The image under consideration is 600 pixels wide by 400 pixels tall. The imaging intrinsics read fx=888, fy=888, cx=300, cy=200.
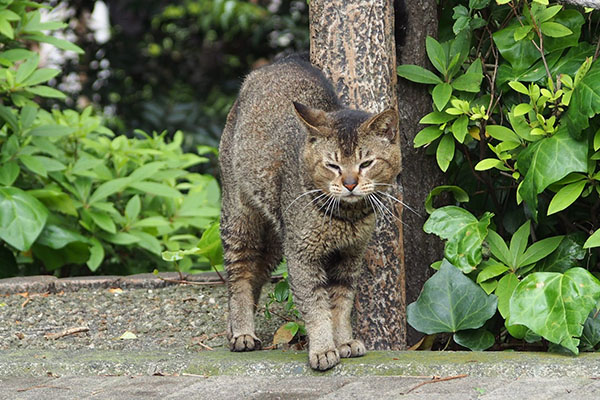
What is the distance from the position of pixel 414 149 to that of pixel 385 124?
0.64 m

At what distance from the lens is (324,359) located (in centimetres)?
364

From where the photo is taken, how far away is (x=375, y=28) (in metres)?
4.09

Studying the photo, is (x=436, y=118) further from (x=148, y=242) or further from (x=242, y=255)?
(x=148, y=242)

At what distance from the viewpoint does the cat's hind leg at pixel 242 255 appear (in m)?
4.38

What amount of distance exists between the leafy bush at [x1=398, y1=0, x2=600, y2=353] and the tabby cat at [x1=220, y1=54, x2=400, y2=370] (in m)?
0.40

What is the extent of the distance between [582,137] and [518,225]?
0.75 metres

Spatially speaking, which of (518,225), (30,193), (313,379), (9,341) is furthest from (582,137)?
(30,193)

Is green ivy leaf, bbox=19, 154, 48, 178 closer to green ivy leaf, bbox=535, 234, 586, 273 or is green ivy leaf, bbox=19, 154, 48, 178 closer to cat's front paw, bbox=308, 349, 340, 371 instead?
cat's front paw, bbox=308, 349, 340, 371

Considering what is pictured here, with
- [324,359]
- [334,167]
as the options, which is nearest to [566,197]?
[334,167]

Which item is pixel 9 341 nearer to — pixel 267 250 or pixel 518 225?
pixel 267 250

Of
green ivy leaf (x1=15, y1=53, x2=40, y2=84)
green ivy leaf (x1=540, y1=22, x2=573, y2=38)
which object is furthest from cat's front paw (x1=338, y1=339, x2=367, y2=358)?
green ivy leaf (x1=15, y1=53, x2=40, y2=84)

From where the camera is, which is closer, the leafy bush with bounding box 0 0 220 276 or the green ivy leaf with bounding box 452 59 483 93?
the green ivy leaf with bounding box 452 59 483 93

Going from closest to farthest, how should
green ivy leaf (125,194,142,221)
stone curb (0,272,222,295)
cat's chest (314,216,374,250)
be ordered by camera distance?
cat's chest (314,216,374,250)
stone curb (0,272,222,295)
green ivy leaf (125,194,142,221)

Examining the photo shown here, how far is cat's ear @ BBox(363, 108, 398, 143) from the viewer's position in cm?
374
